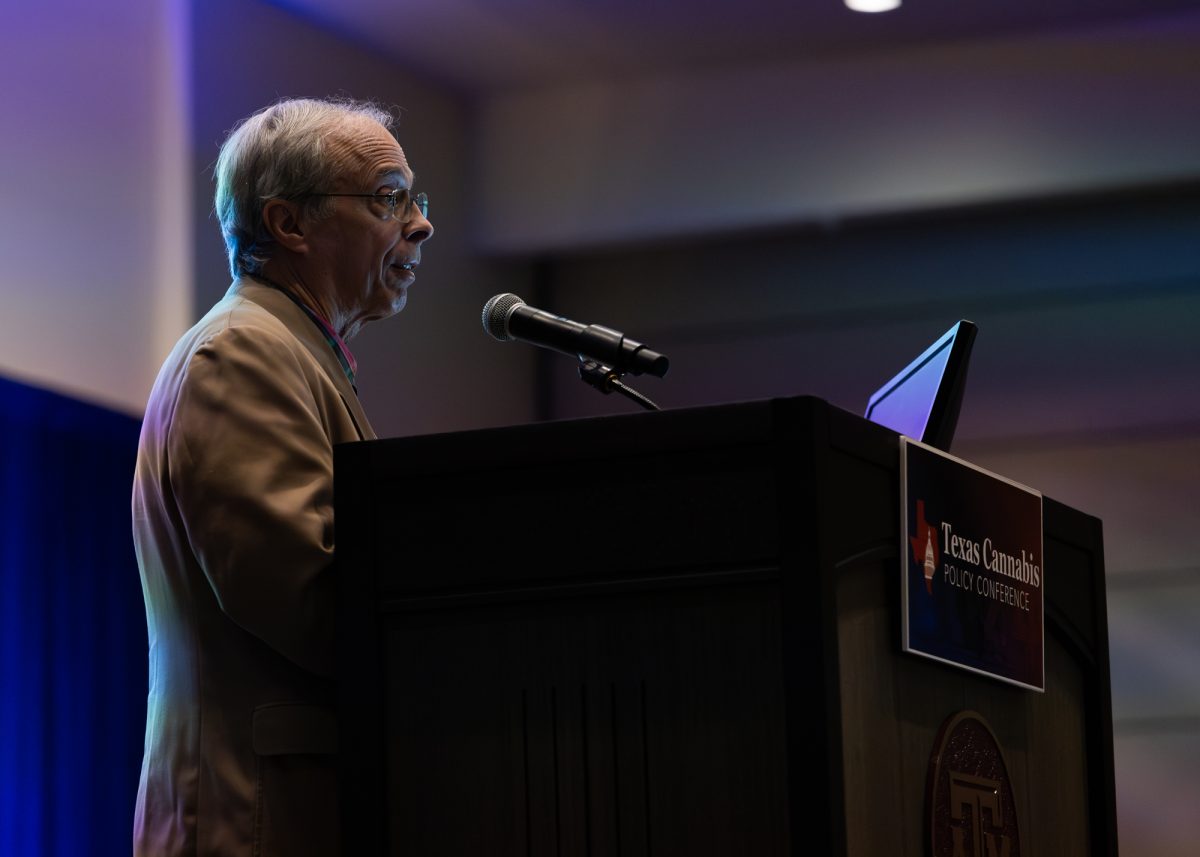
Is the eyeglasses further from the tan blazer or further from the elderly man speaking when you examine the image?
the tan blazer

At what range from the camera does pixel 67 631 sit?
4.54m

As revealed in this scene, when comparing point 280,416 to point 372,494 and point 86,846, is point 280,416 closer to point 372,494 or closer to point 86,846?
point 372,494

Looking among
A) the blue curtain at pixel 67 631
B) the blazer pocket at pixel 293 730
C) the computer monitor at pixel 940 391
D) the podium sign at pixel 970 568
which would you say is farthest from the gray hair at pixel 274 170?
the blue curtain at pixel 67 631

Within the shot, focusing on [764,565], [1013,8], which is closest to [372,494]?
[764,565]

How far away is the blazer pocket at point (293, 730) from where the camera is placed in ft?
5.08

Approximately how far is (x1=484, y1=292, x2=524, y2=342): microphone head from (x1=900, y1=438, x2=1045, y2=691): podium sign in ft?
1.46

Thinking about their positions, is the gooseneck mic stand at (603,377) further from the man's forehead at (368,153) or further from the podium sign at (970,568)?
the man's forehead at (368,153)

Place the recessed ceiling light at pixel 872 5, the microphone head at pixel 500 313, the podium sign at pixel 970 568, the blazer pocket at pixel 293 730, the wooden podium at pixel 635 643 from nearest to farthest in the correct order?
the wooden podium at pixel 635 643, the podium sign at pixel 970 568, the blazer pocket at pixel 293 730, the microphone head at pixel 500 313, the recessed ceiling light at pixel 872 5

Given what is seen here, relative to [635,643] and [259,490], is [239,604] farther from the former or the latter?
[635,643]

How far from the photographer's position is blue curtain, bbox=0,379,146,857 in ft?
14.3

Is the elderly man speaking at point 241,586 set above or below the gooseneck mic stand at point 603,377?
below

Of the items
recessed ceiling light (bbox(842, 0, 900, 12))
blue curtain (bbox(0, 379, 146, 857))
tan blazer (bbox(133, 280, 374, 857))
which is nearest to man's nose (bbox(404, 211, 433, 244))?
tan blazer (bbox(133, 280, 374, 857))

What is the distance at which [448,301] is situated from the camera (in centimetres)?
624

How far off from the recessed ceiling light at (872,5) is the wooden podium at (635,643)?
446cm
